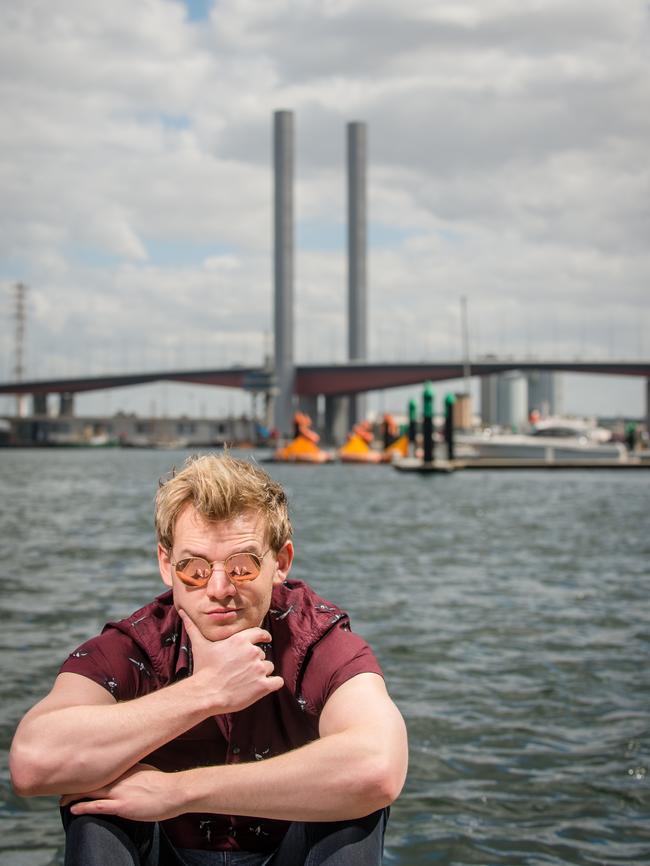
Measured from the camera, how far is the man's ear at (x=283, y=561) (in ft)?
8.80

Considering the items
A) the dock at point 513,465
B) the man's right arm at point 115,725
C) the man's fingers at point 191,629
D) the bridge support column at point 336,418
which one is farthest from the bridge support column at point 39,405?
the man's right arm at point 115,725

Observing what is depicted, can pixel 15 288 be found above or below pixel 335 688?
above

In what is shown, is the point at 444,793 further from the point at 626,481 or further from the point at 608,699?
the point at 626,481

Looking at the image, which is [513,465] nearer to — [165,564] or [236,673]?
[165,564]

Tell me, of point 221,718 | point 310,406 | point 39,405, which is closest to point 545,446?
point 310,406

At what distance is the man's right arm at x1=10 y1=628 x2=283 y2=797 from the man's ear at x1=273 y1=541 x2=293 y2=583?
0.90ft

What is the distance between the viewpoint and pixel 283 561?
107 inches

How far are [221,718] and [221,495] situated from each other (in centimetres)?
52

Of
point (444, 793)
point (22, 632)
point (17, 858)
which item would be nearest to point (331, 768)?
point (17, 858)

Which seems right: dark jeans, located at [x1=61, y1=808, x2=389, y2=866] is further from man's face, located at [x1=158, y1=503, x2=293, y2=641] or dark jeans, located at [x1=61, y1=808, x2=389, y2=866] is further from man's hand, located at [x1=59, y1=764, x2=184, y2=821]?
man's face, located at [x1=158, y1=503, x2=293, y2=641]

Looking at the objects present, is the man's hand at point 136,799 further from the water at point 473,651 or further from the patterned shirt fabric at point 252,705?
the water at point 473,651

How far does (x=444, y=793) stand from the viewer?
5242mm

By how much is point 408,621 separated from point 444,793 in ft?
15.6

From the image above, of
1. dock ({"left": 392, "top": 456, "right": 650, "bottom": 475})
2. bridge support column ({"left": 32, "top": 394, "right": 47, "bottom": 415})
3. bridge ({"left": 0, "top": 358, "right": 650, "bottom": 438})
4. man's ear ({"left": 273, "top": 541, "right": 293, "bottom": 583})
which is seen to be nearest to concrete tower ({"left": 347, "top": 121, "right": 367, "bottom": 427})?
bridge ({"left": 0, "top": 358, "right": 650, "bottom": 438})
